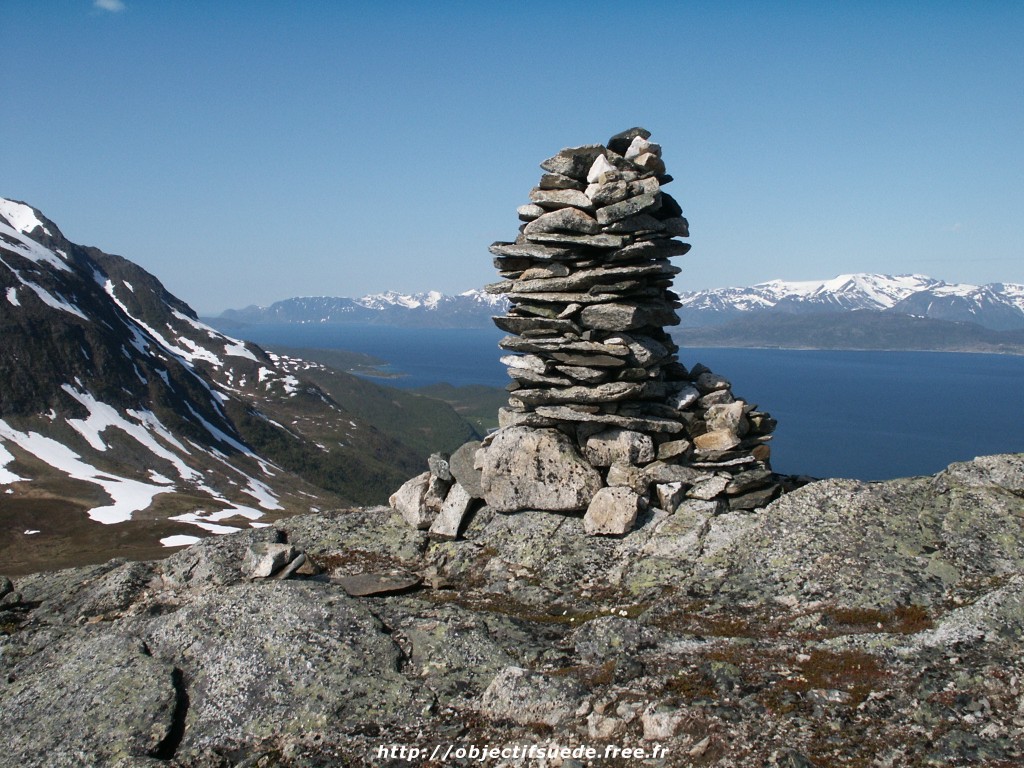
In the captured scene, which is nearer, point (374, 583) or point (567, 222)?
point (374, 583)

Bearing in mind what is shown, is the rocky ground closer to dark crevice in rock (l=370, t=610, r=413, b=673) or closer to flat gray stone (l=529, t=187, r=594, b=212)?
dark crevice in rock (l=370, t=610, r=413, b=673)

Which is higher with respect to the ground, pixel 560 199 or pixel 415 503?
pixel 560 199

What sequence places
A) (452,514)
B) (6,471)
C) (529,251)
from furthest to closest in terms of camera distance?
Answer: (6,471)
(529,251)
(452,514)

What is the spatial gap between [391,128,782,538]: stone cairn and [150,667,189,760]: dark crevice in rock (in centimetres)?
622

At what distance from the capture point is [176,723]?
29.0 feet

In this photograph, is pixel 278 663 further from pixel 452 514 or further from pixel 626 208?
pixel 626 208

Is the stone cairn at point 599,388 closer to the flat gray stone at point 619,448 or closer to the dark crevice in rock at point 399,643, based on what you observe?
the flat gray stone at point 619,448

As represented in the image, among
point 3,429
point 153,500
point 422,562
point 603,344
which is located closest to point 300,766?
point 422,562

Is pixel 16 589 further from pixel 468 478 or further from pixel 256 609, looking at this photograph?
pixel 468 478

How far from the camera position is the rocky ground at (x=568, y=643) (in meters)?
7.67

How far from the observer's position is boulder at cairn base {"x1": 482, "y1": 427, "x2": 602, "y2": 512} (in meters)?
14.5

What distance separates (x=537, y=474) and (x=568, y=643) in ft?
15.6

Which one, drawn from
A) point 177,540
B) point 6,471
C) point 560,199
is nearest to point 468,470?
point 560,199

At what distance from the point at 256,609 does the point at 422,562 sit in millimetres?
4095
